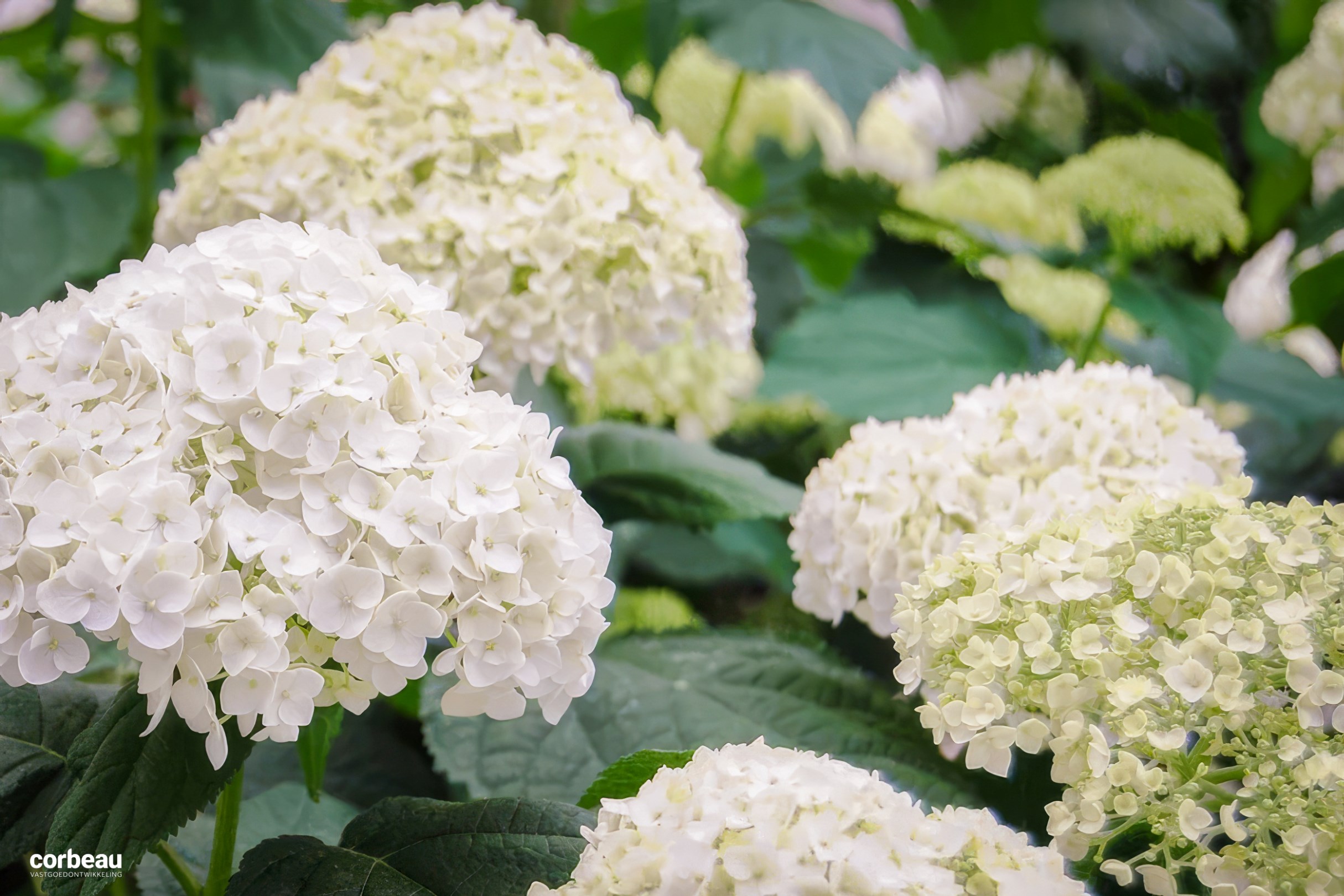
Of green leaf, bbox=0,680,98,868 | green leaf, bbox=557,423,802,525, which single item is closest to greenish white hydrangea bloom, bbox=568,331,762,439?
green leaf, bbox=557,423,802,525

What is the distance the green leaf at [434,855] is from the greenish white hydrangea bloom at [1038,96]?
5.37ft

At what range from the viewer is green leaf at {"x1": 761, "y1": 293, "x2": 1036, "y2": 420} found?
1.04 m

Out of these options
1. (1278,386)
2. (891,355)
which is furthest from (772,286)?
(1278,386)

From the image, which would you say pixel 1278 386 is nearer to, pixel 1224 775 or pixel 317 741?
pixel 1224 775

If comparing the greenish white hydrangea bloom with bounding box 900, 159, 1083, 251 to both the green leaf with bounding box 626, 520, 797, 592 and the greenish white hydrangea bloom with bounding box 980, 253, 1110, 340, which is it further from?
the green leaf with bounding box 626, 520, 797, 592

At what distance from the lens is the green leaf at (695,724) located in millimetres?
710

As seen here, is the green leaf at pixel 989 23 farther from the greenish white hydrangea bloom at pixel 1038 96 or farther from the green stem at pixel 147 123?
the green stem at pixel 147 123

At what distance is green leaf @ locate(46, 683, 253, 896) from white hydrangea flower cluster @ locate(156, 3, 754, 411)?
1.09 ft

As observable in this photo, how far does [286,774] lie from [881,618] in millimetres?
487

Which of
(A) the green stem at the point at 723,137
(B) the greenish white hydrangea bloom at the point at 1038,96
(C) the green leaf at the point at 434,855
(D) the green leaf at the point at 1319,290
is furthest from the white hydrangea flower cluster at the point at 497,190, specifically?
(B) the greenish white hydrangea bloom at the point at 1038,96

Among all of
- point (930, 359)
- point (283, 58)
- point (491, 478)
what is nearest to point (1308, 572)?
point (491, 478)

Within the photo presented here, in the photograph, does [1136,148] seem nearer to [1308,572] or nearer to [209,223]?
[1308,572]

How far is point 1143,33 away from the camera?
164 centimetres

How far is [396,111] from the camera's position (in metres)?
0.84
